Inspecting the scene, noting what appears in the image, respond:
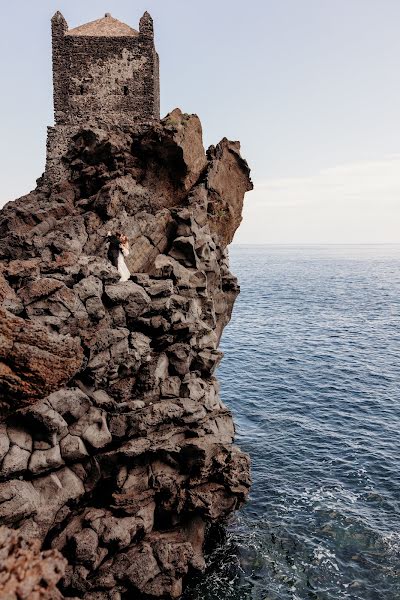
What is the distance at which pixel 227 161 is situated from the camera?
36688 mm

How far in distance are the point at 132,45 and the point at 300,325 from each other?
193 feet

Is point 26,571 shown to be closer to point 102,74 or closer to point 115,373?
point 115,373

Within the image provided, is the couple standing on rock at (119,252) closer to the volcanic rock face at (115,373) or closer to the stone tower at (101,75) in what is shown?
the volcanic rock face at (115,373)

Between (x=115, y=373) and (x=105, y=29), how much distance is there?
2763cm

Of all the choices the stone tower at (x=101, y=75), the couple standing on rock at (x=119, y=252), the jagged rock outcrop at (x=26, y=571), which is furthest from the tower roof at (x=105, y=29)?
the jagged rock outcrop at (x=26, y=571)

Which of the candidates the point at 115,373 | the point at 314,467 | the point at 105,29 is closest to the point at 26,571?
the point at 115,373

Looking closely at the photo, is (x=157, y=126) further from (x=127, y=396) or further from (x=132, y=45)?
(x=127, y=396)

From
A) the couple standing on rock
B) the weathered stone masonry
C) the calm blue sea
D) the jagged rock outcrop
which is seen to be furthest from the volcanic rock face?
the jagged rock outcrop

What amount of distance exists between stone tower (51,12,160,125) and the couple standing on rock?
13851 mm

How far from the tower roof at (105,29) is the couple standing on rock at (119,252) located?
19266 mm

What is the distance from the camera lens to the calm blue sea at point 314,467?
2528cm

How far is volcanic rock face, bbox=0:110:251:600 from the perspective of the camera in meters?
20.9

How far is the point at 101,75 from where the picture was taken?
1435 inches

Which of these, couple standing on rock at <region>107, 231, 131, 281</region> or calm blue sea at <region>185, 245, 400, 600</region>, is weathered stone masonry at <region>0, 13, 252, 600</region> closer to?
couple standing on rock at <region>107, 231, 131, 281</region>
